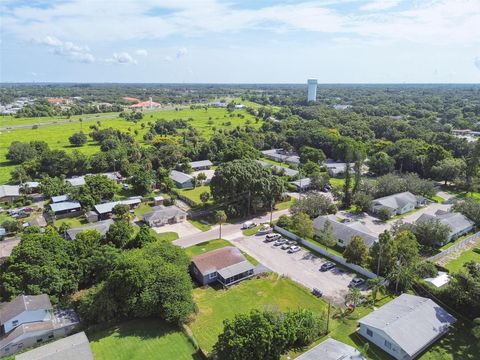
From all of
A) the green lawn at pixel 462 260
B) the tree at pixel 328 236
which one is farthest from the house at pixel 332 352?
the green lawn at pixel 462 260

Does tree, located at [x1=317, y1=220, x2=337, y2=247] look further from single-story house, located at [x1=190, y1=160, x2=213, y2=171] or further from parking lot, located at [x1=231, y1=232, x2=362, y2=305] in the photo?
single-story house, located at [x1=190, y1=160, x2=213, y2=171]

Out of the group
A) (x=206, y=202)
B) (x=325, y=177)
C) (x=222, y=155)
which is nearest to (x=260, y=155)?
(x=222, y=155)

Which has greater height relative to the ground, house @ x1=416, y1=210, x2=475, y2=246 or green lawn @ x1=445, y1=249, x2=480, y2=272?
house @ x1=416, y1=210, x2=475, y2=246

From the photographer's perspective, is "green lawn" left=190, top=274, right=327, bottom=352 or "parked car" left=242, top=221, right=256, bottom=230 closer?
"green lawn" left=190, top=274, right=327, bottom=352

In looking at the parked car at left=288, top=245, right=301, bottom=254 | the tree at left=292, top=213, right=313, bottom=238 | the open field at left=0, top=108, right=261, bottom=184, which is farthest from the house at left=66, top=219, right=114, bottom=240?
the open field at left=0, top=108, right=261, bottom=184

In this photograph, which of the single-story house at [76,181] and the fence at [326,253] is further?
the single-story house at [76,181]

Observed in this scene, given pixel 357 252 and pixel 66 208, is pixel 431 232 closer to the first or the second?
pixel 357 252

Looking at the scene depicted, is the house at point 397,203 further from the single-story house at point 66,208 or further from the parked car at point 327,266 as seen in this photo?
the single-story house at point 66,208
